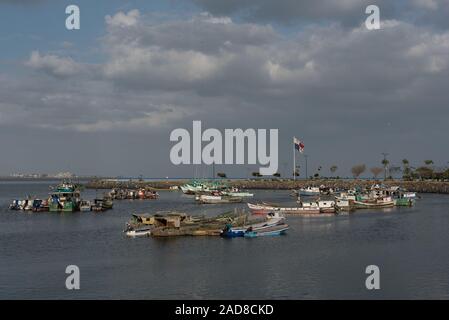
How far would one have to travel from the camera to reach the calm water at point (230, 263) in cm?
3306

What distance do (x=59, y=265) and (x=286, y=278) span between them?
704 inches

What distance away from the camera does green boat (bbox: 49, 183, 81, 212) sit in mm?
91375

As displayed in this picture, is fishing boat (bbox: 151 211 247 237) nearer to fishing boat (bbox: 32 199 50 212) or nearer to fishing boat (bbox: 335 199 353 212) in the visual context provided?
fishing boat (bbox: 335 199 353 212)

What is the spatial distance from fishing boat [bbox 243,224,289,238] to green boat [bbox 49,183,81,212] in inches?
1741

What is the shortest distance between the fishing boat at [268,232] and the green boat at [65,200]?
44221 mm

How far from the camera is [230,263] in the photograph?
42.0m

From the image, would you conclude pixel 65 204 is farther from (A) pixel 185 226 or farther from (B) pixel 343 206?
(B) pixel 343 206

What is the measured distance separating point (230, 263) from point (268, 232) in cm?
1730
